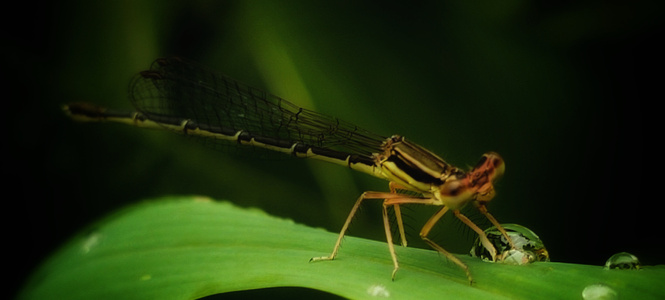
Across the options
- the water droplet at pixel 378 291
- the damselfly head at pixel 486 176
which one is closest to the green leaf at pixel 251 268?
the water droplet at pixel 378 291

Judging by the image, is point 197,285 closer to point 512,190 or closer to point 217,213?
point 217,213

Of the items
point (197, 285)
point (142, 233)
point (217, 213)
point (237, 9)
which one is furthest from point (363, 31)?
point (197, 285)

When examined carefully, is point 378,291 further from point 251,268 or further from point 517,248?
point 517,248

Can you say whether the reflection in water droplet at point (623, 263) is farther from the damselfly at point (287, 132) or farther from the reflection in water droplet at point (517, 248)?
the damselfly at point (287, 132)

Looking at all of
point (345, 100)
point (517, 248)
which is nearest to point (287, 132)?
point (345, 100)

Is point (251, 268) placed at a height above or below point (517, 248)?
below

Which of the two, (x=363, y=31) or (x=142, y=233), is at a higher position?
(x=363, y=31)
